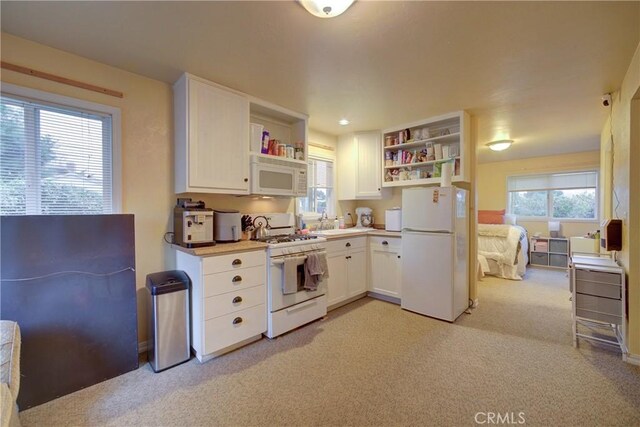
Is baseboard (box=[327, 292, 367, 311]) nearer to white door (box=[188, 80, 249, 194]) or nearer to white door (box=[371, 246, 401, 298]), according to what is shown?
white door (box=[371, 246, 401, 298])

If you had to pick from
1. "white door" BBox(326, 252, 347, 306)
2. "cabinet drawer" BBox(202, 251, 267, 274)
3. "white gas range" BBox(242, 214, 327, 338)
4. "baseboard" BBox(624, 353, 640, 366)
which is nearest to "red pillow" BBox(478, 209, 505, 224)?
"baseboard" BBox(624, 353, 640, 366)

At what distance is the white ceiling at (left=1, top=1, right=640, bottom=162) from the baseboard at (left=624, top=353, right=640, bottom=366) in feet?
7.50

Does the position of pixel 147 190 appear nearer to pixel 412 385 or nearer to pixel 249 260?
pixel 249 260

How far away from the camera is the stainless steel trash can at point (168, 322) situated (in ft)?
6.75

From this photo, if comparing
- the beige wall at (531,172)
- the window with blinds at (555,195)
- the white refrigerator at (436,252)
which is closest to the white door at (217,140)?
the white refrigerator at (436,252)

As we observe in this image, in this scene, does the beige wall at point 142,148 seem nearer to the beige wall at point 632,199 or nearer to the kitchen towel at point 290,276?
the kitchen towel at point 290,276

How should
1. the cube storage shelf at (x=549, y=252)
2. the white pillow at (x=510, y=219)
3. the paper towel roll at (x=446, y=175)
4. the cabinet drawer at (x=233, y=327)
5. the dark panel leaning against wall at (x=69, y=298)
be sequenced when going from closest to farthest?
the dark panel leaning against wall at (x=69, y=298) → the cabinet drawer at (x=233, y=327) → the paper towel roll at (x=446, y=175) → the cube storage shelf at (x=549, y=252) → the white pillow at (x=510, y=219)

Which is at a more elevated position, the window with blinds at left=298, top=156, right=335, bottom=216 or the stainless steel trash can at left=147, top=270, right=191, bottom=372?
the window with blinds at left=298, top=156, right=335, bottom=216

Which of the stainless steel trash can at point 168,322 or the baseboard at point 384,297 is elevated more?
the stainless steel trash can at point 168,322

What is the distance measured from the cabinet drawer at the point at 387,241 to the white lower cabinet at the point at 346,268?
0.11 metres

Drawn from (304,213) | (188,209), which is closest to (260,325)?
(188,209)

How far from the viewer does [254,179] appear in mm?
2762

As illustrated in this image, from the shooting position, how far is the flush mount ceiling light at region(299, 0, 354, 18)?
57.2 inches

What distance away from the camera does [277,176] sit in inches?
117
